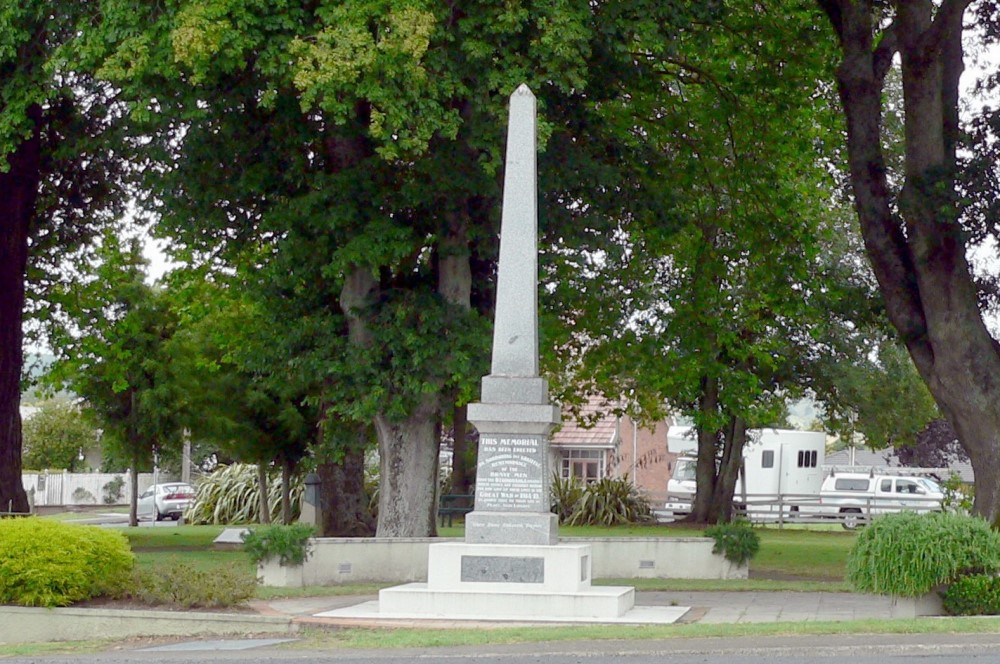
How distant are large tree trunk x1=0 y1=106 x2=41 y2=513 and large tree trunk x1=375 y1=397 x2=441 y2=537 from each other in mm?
9005

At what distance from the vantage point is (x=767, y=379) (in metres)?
43.8

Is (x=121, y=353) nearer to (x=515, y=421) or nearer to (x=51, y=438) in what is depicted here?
(x=515, y=421)

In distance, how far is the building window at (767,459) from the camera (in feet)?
186

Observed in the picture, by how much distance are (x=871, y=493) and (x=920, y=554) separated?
3871 cm

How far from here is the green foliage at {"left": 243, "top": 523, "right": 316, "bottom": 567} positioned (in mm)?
20141

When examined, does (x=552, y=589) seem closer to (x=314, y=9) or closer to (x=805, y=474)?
(x=314, y=9)

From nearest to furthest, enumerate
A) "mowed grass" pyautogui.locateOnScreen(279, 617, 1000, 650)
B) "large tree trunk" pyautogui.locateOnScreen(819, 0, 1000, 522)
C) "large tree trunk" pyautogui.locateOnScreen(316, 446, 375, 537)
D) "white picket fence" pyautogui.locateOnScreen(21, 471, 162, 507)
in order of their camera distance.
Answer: "mowed grass" pyautogui.locateOnScreen(279, 617, 1000, 650)
"large tree trunk" pyautogui.locateOnScreen(819, 0, 1000, 522)
"large tree trunk" pyautogui.locateOnScreen(316, 446, 375, 537)
"white picket fence" pyautogui.locateOnScreen(21, 471, 162, 507)

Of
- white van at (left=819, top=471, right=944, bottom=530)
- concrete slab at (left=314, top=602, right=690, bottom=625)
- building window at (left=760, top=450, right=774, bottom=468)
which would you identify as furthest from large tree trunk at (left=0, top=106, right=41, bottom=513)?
building window at (left=760, top=450, right=774, bottom=468)

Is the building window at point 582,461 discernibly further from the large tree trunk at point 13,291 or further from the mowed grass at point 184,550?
the large tree trunk at point 13,291

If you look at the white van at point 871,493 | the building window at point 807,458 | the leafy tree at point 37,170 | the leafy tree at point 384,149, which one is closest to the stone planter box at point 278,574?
the leafy tree at point 384,149

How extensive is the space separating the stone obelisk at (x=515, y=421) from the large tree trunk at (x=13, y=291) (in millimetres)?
14697

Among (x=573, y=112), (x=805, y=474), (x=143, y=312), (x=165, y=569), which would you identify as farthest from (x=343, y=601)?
(x=805, y=474)

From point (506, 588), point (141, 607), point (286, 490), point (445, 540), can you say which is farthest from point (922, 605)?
point (286, 490)

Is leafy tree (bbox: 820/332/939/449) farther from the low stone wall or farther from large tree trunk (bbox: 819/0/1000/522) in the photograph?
the low stone wall
